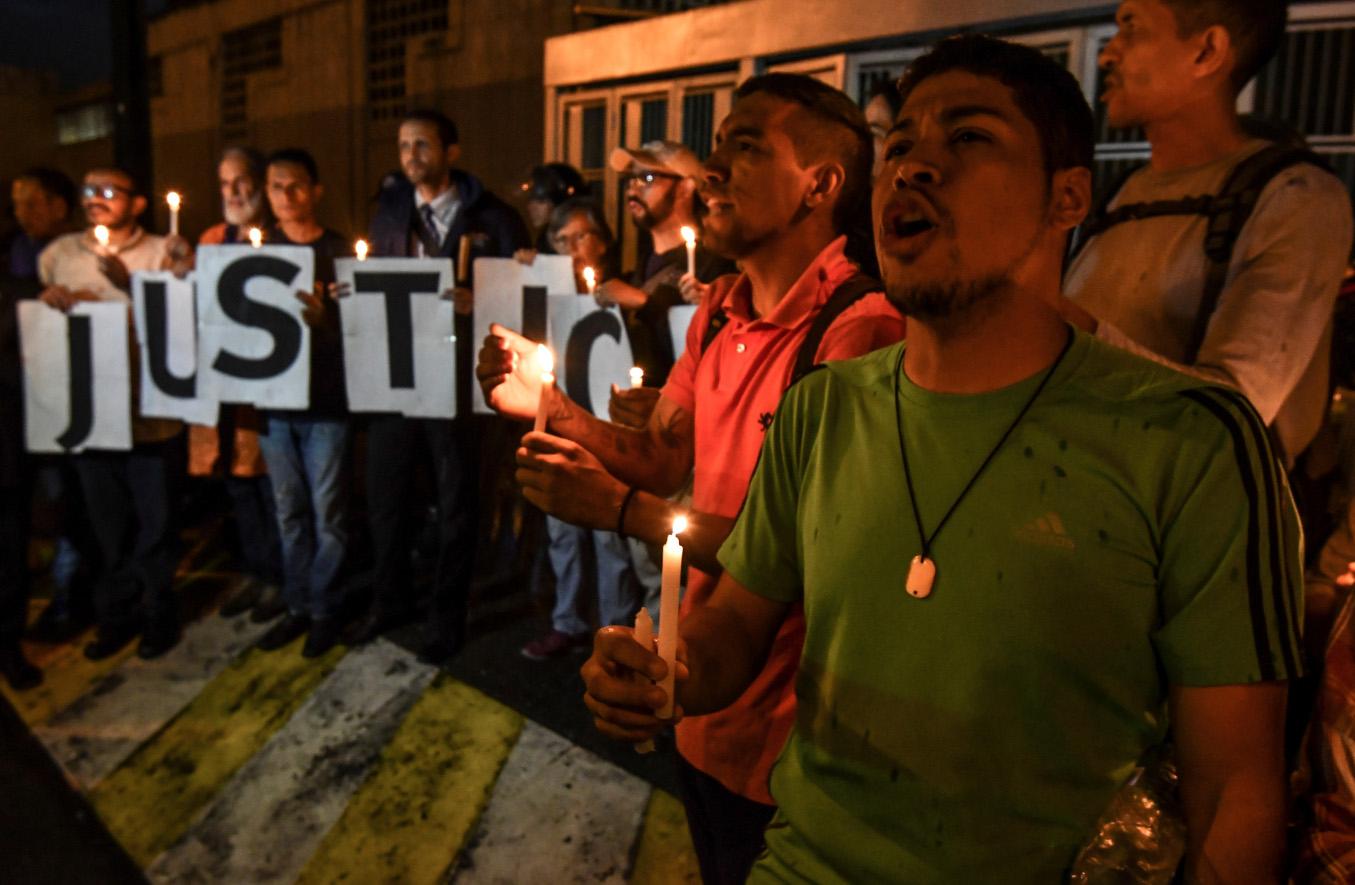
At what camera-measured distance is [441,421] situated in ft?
16.8

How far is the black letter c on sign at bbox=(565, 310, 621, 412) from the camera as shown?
4477mm

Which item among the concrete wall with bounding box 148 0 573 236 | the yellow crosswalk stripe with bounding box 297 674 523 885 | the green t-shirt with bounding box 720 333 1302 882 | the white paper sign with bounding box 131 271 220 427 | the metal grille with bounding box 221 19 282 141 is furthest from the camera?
the metal grille with bounding box 221 19 282 141

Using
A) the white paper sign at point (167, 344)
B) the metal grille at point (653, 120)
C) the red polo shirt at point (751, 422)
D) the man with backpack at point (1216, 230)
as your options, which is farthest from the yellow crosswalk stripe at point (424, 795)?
the metal grille at point (653, 120)

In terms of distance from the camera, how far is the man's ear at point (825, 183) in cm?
236

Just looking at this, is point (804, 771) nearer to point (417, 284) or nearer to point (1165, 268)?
point (1165, 268)

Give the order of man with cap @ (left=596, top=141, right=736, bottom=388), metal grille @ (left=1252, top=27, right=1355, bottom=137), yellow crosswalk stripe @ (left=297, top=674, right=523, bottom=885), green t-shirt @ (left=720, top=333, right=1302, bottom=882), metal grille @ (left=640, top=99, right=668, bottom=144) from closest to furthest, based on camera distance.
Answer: green t-shirt @ (left=720, top=333, right=1302, bottom=882)
yellow crosswalk stripe @ (left=297, top=674, right=523, bottom=885)
man with cap @ (left=596, top=141, right=736, bottom=388)
metal grille @ (left=1252, top=27, right=1355, bottom=137)
metal grille @ (left=640, top=99, right=668, bottom=144)

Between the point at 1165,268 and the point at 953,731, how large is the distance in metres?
1.57

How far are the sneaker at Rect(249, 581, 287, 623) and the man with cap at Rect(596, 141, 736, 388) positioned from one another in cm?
304

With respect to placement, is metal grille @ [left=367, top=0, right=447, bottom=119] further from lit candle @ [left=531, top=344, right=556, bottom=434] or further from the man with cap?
lit candle @ [left=531, top=344, right=556, bottom=434]

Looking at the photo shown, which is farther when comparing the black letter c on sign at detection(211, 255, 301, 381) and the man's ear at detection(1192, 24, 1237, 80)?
the black letter c on sign at detection(211, 255, 301, 381)

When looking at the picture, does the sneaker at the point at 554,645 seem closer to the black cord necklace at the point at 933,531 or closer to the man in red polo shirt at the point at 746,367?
the man in red polo shirt at the point at 746,367

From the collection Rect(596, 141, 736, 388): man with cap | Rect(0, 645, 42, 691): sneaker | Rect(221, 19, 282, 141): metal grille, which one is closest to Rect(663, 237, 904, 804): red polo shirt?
Rect(596, 141, 736, 388): man with cap

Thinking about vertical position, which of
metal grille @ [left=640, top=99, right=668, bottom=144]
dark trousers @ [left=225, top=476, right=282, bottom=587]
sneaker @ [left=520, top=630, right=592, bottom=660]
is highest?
metal grille @ [left=640, top=99, right=668, bottom=144]

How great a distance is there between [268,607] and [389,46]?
379 inches
